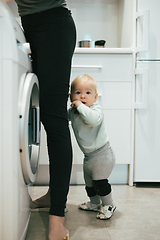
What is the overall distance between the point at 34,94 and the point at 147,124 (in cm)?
94

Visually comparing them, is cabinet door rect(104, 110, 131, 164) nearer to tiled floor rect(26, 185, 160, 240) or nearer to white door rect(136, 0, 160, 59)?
tiled floor rect(26, 185, 160, 240)

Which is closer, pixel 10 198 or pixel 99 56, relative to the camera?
pixel 10 198

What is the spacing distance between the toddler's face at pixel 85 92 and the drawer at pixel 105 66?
49 centimetres

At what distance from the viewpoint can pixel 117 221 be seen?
1303 mm

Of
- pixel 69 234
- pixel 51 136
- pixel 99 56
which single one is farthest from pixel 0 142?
pixel 99 56

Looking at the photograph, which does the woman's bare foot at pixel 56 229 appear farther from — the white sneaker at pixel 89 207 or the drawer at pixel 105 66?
the drawer at pixel 105 66

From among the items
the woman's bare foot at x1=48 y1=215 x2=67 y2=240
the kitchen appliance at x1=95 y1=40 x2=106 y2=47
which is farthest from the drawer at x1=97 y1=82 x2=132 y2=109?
the woman's bare foot at x1=48 y1=215 x2=67 y2=240

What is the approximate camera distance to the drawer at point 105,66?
1.86 meters

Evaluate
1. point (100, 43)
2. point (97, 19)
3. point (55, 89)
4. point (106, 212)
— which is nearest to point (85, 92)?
point (55, 89)

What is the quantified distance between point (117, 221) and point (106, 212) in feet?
0.22

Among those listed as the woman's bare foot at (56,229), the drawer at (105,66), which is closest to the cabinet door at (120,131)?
the drawer at (105,66)

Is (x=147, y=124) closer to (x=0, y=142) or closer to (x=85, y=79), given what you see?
(x=85, y=79)

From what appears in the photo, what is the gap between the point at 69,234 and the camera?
1.16 metres

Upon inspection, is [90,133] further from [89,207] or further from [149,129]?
[149,129]
